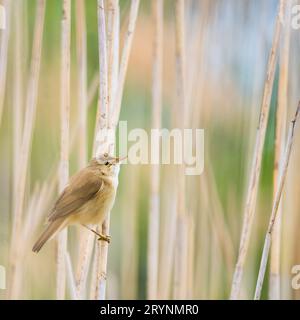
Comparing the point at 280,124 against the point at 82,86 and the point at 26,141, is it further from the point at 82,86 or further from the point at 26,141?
the point at 26,141

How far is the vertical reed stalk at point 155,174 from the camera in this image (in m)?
1.92

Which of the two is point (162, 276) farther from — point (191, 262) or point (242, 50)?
point (242, 50)

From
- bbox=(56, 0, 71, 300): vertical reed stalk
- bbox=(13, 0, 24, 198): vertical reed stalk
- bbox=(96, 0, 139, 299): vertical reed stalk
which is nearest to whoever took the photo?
bbox=(96, 0, 139, 299): vertical reed stalk

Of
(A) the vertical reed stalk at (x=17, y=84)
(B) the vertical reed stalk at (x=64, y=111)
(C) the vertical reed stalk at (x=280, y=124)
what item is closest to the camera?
(B) the vertical reed stalk at (x=64, y=111)

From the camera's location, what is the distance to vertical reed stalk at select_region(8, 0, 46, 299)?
6.26 feet

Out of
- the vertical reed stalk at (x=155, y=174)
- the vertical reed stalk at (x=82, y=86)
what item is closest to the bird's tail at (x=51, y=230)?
the vertical reed stalk at (x=82, y=86)

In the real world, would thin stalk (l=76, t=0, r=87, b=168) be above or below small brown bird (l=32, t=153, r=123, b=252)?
above

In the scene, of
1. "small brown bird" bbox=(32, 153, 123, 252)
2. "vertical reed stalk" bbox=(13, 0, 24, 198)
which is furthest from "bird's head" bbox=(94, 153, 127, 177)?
"vertical reed stalk" bbox=(13, 0, 24, 198)

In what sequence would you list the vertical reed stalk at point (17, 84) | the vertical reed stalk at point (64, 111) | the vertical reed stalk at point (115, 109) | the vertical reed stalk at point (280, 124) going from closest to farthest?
the vertical reed stalk at point (115, 109), the vertical reed stalk at point (64, 111), the vertical reed stalk at point (280, 124), the vertical reed stalk at point (17, 84)

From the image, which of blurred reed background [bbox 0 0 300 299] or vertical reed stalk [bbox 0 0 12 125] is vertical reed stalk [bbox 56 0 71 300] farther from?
vertical reed stalk [bbox 0 0 12 125]

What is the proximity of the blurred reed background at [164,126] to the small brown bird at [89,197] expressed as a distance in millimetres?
225

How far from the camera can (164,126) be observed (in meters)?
2.07

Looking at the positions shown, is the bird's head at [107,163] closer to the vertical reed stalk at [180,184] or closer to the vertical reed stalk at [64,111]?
the vertical reed stalk at [64,111]
